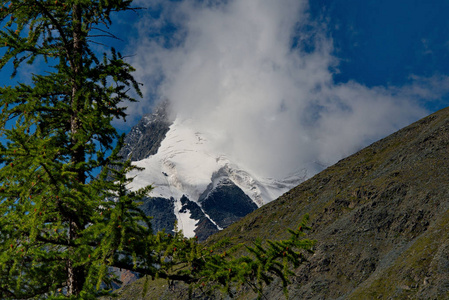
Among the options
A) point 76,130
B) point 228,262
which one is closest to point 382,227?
point 228,262

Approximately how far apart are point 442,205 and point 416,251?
1290 centimetres

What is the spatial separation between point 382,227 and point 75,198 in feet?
202

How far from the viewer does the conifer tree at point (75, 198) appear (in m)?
5.71

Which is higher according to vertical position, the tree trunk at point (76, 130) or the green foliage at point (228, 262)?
the tree trunk at point (76, 130)

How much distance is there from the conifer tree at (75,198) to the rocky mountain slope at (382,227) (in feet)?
79.4

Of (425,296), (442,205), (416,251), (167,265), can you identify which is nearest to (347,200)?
(442,205)

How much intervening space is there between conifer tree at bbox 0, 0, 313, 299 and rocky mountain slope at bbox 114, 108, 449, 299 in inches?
953

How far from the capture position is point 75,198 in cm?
624

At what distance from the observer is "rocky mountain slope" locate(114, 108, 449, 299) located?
43844mm

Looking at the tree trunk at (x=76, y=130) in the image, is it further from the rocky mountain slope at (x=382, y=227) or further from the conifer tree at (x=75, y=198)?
the rocky mountain slope at (x=382, y=227)

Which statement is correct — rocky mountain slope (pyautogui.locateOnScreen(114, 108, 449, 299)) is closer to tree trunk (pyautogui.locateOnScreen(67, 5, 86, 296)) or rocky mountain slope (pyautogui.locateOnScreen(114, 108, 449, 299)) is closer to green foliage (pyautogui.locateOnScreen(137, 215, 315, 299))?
tree trunk (pyautogui.locateOnScreen(67, 5, 86, 296))

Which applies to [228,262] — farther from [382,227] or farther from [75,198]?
[382,227]

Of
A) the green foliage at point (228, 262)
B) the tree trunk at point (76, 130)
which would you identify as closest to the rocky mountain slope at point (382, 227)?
the tree trunk at point (76, 130)

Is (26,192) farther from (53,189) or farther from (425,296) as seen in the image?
(425,296)
